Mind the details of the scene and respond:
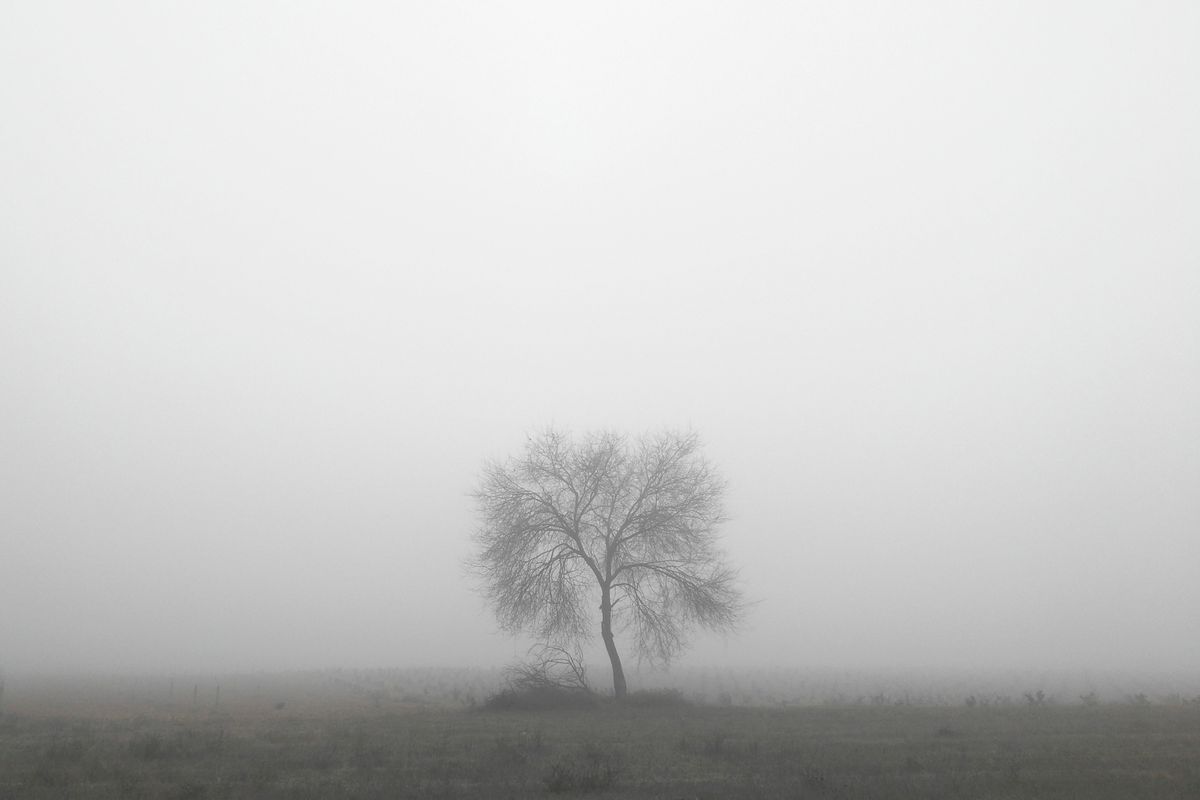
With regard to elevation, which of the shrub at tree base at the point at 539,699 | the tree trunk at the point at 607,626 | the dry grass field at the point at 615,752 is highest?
the tree trunk at the point at 607,626

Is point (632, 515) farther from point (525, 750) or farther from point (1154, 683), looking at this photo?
point (1154, 683)

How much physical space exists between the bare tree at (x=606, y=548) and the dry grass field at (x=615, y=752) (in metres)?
4.87

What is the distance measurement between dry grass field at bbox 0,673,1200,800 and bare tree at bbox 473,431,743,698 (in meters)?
4.87

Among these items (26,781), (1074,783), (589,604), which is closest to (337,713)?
(589,604)

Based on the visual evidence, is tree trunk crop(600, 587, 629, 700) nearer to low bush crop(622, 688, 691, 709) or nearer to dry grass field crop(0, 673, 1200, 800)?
low bush crop(622, 688, 691, 709)

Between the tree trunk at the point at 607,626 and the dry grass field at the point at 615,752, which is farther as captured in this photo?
the tree trunk at the point at 607,626

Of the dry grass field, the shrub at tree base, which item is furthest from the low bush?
the dry grass field

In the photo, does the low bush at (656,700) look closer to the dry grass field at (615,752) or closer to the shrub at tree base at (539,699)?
the shrub at tree base at (539,699)

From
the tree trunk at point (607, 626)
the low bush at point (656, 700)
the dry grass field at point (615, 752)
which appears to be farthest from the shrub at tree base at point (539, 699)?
the tree trunk at point (607, 626)

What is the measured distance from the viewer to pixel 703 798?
407 inches

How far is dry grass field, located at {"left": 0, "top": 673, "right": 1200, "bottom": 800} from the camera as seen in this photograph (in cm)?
1099

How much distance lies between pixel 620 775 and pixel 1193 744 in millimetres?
11272

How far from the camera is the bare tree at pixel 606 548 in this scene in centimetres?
2889

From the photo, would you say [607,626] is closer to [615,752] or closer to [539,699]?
[539,699]
